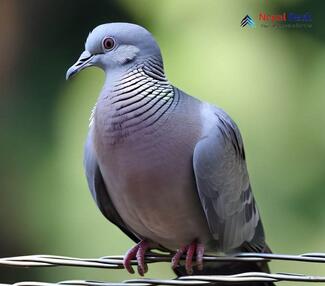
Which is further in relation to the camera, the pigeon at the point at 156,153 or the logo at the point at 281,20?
the logo at the point at 281,20

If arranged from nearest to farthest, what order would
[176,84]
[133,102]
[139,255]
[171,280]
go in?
[171,280] → [133,102] → [139,255] → [176,84]

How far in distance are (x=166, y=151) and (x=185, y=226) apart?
0.22 meters

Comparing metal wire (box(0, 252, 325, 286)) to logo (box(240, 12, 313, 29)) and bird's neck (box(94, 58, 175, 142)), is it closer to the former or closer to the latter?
bird's neck (box(94, 58, 175, 142))

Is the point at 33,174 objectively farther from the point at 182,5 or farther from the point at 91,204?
the point at 182,5

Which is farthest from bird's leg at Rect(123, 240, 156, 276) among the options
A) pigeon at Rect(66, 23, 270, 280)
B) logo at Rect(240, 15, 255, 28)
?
logo at Rect(240, 15, 255, 28)

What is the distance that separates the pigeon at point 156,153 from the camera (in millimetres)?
1521

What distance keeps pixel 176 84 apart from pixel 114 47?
1.00 metres

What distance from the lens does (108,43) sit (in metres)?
1.56

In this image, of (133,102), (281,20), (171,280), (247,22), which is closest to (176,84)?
(247,22)

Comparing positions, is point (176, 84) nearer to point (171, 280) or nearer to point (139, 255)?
point (139, 255)

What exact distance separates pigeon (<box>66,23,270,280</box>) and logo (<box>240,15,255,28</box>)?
38.8 inches

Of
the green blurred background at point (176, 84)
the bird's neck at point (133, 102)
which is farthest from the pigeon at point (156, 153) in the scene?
the green blurred background at point (176, 84)

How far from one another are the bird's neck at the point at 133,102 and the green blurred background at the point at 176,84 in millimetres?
995

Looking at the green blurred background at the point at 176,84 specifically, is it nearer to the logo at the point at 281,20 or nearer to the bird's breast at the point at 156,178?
the logo at the point at 281,20
